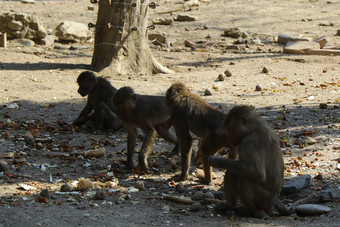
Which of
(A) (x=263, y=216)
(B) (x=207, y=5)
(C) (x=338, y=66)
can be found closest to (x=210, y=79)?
(C) (x=338, y=66)

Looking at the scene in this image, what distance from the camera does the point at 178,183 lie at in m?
7.62

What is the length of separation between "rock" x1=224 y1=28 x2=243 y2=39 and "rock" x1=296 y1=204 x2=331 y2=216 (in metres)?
13.1

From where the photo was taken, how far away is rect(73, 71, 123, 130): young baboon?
32.8 ft

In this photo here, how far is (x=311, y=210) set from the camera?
631 cm

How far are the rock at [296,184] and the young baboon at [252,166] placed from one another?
31.0 inches

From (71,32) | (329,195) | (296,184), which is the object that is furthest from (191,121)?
(71,32)

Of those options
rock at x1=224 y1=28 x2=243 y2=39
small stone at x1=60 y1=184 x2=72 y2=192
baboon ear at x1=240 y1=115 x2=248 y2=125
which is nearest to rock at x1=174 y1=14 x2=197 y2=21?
rock at x1=224 y1=28 x2=243 y2=39

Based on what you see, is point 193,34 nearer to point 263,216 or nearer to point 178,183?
point 178,183

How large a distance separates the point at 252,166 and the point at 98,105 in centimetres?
483

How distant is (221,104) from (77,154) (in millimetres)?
3815

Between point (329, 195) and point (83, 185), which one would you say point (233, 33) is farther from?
point (83, 185)

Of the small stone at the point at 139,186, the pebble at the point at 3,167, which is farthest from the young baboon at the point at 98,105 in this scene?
the small stone at the point at 139,186

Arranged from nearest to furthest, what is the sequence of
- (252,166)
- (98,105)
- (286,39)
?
(252,166)
(98,105)
(286,39)

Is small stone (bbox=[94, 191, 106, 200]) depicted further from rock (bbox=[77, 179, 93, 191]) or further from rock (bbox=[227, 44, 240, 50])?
rock (bbox=[227, 44, 240, 50])
